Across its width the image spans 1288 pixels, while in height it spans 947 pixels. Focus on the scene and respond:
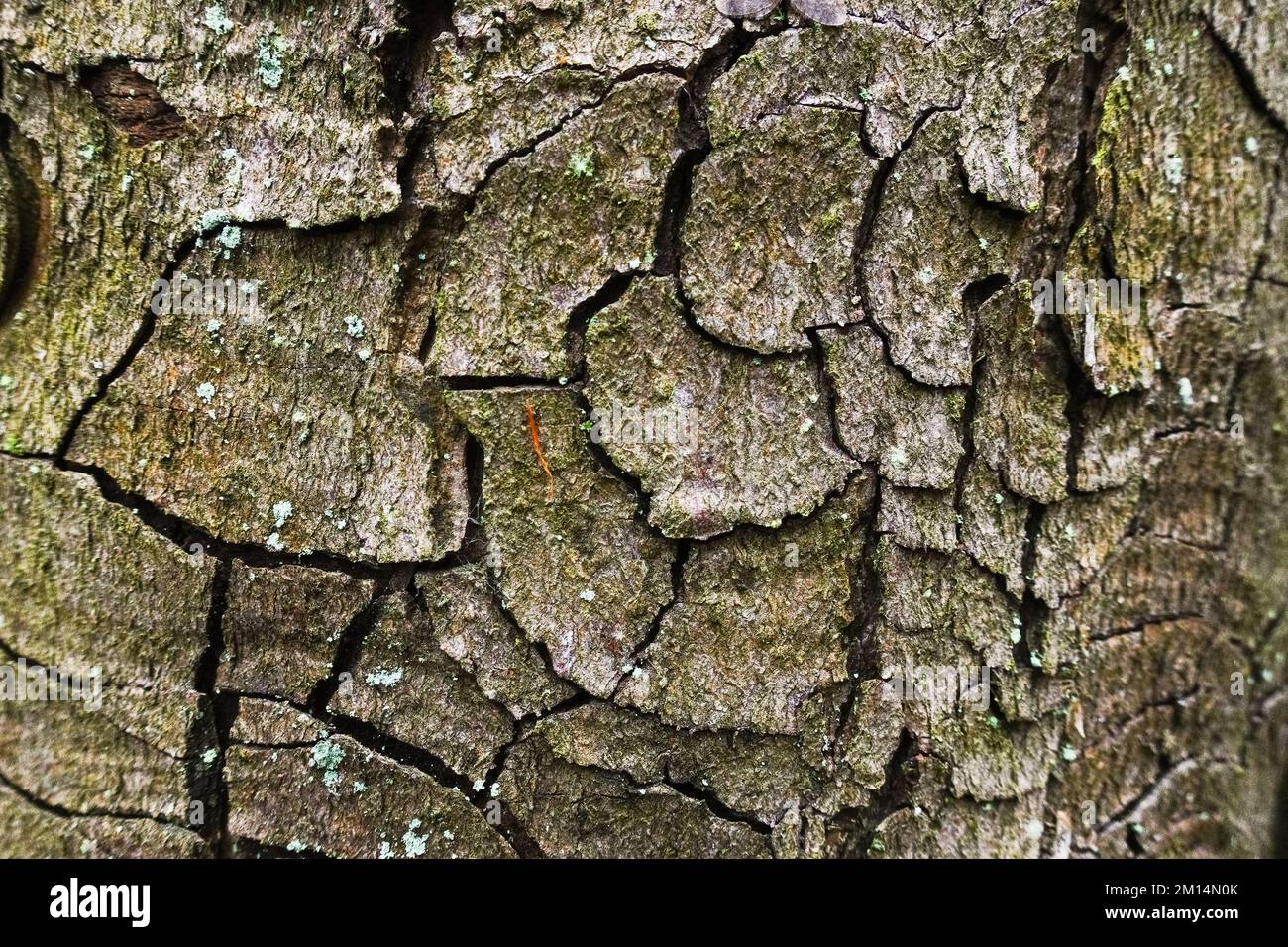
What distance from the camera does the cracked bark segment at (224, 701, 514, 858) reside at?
1.26 meters

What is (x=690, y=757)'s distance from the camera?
1.29m

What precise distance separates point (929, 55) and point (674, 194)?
450 mm

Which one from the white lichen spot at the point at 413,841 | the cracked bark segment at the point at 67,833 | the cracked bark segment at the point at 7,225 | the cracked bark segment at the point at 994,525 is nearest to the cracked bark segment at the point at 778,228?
the cracked bark segment at the point at 994,525

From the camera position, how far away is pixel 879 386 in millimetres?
1249

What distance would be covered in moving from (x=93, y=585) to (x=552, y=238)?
3.05 feet

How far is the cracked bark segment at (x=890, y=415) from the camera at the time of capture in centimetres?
→ 124

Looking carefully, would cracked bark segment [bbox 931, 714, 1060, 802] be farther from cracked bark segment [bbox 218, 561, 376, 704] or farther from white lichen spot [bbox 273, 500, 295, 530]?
white lichen spot [bbox 273, 500, 295, 530]

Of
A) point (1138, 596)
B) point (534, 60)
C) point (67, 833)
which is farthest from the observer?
point (1138, 596)

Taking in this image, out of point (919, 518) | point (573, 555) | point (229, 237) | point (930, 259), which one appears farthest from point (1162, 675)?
point (229, 237)

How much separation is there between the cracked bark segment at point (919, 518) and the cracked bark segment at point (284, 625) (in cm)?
85

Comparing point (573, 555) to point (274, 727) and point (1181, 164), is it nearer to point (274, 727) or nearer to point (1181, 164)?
point (274, 727)

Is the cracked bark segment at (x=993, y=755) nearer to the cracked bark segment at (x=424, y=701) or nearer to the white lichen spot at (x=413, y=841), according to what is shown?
the cracked bark segment at (x=424, y=701)

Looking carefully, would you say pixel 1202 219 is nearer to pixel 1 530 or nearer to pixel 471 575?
pixel 471 575

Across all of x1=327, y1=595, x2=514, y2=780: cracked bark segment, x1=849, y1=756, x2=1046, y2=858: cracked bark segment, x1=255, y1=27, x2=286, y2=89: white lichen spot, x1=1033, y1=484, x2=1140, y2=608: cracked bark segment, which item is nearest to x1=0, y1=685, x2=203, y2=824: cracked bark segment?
x1=327, y1=595, x2=514, y2=780: cracked bark segment
